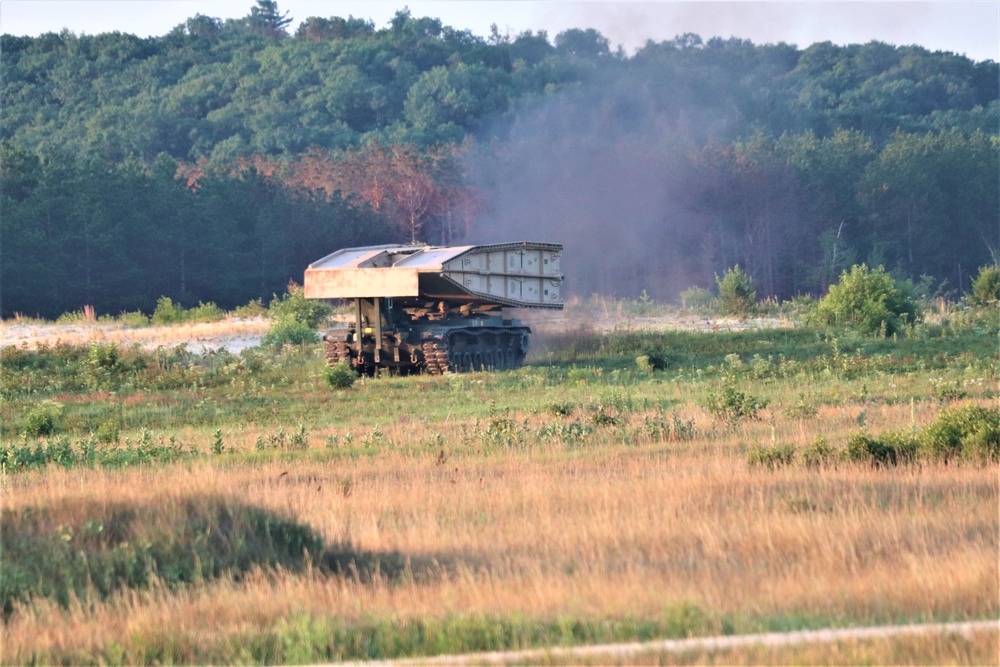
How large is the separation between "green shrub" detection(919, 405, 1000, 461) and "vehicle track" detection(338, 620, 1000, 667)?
5.88 m

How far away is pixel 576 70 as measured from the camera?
339ft

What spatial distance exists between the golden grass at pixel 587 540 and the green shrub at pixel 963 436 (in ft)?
2.17

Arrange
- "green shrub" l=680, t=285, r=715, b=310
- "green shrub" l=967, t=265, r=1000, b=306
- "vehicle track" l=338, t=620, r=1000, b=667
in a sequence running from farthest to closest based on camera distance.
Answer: "green shrub" l=680, t=285, r=715, b=310
"green shrub" l=967, t=265, r=1000, b=306
"vehicle track" l=338, t=620, r=1000, b=667

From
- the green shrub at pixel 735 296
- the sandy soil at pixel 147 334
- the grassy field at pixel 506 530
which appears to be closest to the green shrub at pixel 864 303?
the green shrub at pixel 735 296

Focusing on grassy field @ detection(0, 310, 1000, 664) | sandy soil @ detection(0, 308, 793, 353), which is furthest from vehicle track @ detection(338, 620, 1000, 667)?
sandy soil @ detection(0, 308, 793, 353)

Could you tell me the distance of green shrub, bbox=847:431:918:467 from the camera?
452 inches

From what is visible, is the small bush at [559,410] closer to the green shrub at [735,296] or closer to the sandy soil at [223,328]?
the sandy soil at [223,328]

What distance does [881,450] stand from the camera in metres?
11.7

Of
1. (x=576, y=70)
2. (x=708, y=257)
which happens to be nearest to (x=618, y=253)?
(x=708, y=257)

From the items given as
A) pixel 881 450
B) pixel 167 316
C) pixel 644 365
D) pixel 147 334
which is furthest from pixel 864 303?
pixel 167 316

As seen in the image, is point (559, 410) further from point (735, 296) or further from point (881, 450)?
point (735, 296)

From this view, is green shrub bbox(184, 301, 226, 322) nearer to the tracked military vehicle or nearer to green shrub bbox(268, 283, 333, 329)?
green shrub bbox(268, 283, 333, 329)

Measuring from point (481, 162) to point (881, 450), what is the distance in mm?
54649

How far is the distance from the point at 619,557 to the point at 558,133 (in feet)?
Result: 224
